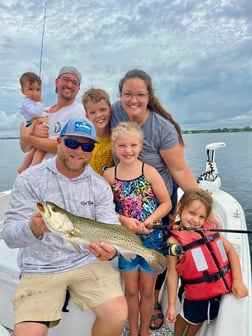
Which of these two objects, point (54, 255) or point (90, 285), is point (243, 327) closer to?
point (90, 285)

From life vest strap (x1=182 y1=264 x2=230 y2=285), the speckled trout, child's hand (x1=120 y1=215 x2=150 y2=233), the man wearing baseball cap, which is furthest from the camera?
the man wearing baseball cap

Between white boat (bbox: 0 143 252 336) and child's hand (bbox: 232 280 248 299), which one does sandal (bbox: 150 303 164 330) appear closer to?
white boat (bbox: 0 143 252 336)

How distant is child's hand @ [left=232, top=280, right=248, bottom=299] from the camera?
6.97 ft

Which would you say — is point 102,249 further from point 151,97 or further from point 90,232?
point 151,97

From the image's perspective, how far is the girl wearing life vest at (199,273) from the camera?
2.17m

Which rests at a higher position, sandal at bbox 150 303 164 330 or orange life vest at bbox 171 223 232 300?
orange life vest at bbox 171 223 232 300

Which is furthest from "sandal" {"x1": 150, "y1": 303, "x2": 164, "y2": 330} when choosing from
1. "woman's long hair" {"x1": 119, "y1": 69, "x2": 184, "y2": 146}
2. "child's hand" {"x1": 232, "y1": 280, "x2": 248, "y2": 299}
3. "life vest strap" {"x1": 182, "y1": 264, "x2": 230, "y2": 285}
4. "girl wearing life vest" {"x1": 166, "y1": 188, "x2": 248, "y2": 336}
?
"woman's long hair" {"x1": 119, "y1": 69, "x2": 184, "y2": 146}

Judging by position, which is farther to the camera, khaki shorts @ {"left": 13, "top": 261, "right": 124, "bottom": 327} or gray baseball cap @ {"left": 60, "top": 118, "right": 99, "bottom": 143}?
gray baseball cap @ {"left": 60, "top": 118, "right": 99, "bottom": 143}

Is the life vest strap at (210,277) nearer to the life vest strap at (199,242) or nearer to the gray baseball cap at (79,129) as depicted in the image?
the life vest strap at (199,242)

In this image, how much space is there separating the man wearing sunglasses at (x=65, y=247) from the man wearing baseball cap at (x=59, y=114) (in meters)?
0.94

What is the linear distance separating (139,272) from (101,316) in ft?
1.58

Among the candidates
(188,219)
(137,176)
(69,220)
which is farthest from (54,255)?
(188,219)

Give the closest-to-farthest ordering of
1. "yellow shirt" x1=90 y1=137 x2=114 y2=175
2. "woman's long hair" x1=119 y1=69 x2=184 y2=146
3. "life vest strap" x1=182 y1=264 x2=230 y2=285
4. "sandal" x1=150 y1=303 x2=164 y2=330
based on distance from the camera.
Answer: "life vest strap" x1=182 y1=264 x2=230 y2=285 < "woman's long hair" x1=119 y1=69 x2=184 y2=146 < "sandal" x1=150 y1=303 x2=164 y2=330 < "yellow shirt" x1=90 y1=137 x2=114 y2=175

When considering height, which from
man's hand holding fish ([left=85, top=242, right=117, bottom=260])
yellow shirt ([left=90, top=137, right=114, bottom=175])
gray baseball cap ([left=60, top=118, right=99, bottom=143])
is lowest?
man's hand holding fish ([left=85, top=242, right=117, bottom=260])
